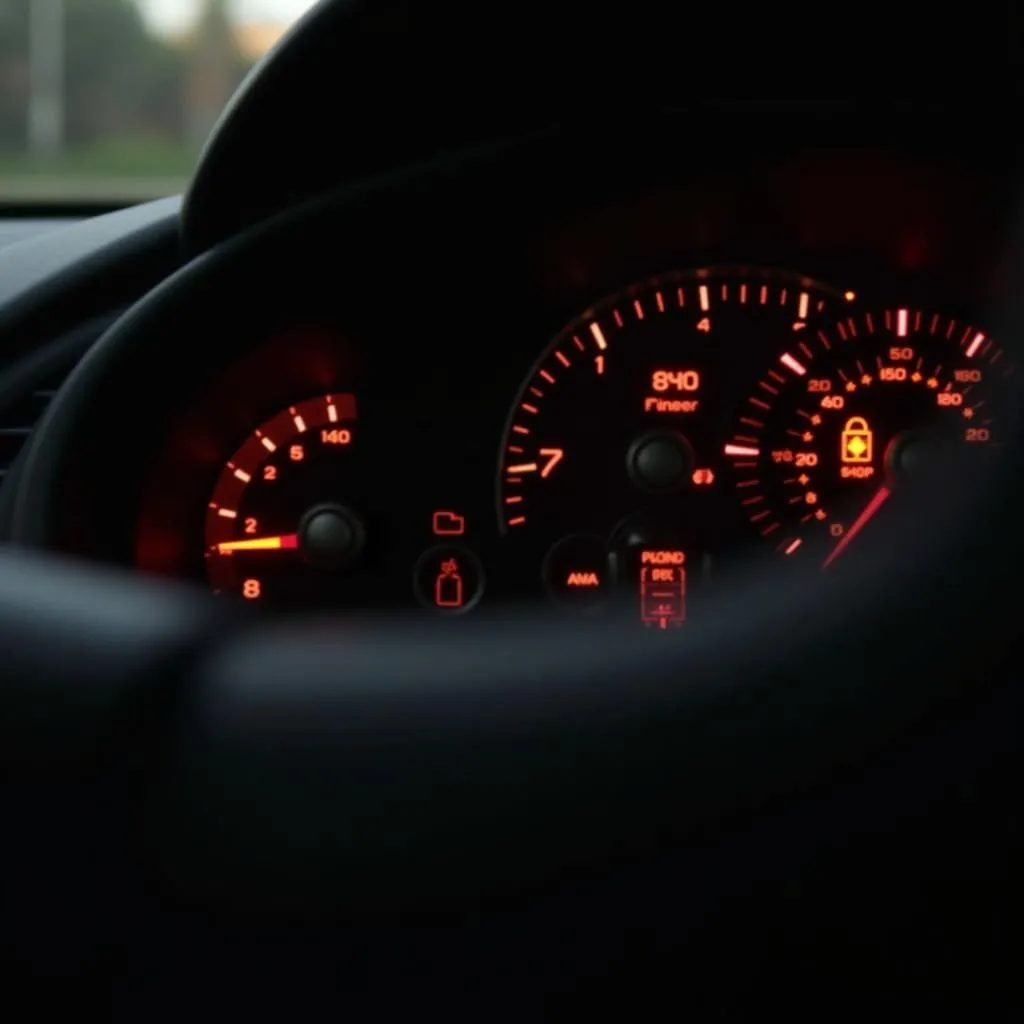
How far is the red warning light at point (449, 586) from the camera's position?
2.85 m

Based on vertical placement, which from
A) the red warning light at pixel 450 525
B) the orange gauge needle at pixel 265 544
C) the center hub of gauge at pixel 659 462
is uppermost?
the center hub of gauge at pixel 659 462

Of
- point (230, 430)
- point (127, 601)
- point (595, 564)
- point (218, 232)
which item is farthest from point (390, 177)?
point (127, 601)

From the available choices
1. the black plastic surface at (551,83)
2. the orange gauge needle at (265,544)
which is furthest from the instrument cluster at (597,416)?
the black plastic surface at (551,83)

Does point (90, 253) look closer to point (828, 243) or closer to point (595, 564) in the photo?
point (595, 564)

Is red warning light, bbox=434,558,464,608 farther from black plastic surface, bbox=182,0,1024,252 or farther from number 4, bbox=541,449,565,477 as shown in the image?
black plastic surface, bbox=182,0,1024,252

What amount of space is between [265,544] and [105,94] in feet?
3.77

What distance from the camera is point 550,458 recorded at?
9.45ft

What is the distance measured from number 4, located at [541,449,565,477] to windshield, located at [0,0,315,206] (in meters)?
0.61

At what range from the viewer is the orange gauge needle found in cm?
284

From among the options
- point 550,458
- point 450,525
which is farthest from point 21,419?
point 550,458

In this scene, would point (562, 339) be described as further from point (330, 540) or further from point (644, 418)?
point (330, 540)

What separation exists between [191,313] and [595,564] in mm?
640

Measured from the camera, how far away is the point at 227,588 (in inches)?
111

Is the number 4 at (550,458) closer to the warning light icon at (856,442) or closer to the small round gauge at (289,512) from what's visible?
the small round gauge at (289,512)
